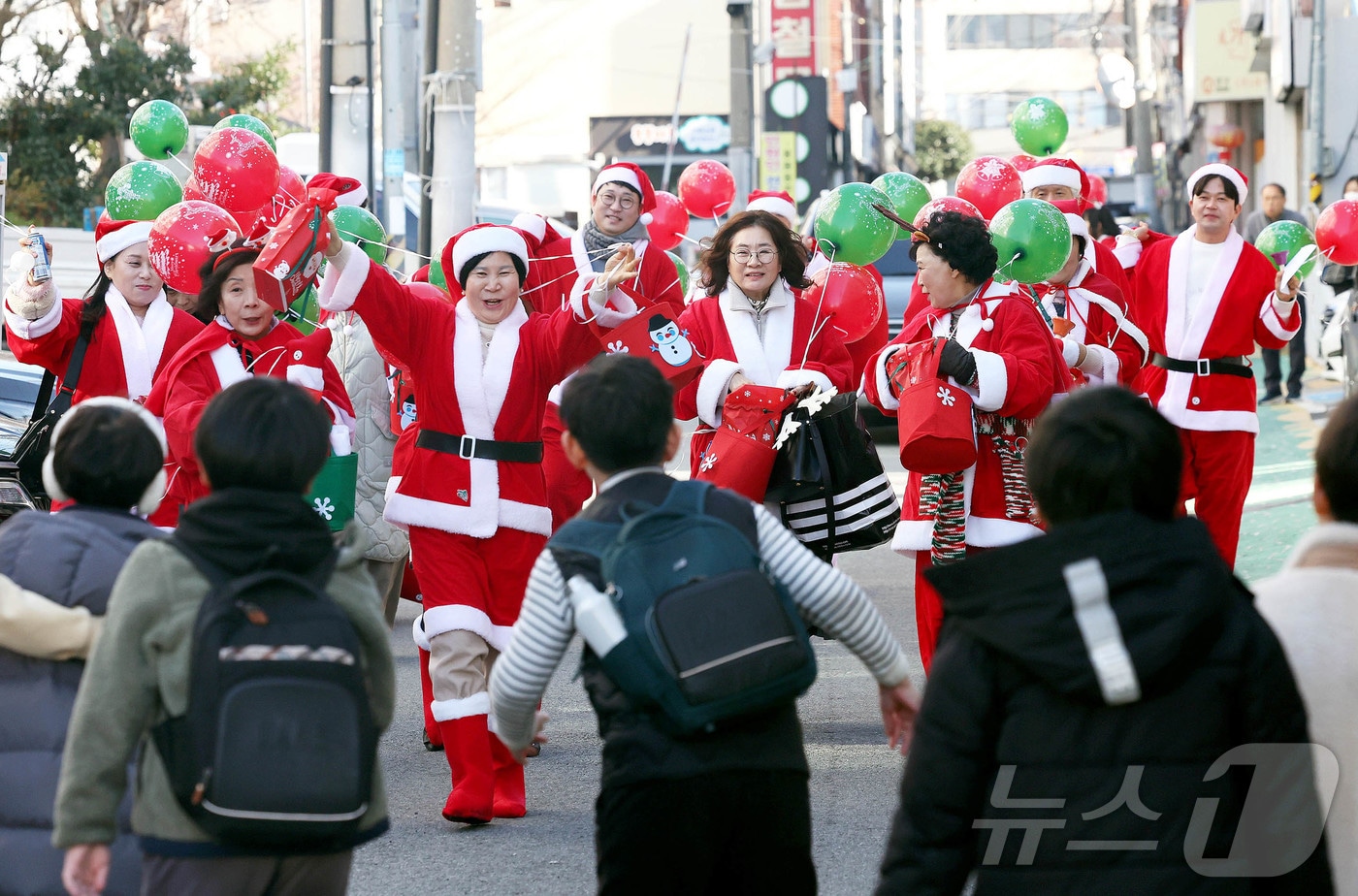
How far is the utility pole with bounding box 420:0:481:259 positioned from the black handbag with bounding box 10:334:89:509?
4176 millimetres

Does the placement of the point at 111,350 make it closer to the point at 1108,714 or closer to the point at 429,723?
the point at 429,723

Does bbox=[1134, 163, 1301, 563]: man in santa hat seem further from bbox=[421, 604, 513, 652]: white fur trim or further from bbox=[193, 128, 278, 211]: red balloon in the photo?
bbox=[193, 128, 278, 211]: red balloon

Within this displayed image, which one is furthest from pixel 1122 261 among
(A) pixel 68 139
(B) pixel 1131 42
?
(B) pixel 1131 42

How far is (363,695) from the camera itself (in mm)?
3008

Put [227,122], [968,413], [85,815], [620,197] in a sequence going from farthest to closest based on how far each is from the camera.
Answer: [620,197] → [227,122] → [968,413] → [85,815]

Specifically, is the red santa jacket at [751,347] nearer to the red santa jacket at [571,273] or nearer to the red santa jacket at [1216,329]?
the red santa jacket at [571,273]

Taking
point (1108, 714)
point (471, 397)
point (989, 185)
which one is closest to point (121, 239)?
point (471, 397)

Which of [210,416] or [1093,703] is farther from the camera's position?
[210,416]

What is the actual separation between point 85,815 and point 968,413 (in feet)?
11.1

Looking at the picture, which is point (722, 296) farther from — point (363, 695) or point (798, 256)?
point (363, 695)

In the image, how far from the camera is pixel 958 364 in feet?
18.1

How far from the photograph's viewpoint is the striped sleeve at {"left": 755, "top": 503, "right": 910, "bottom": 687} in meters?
3.32

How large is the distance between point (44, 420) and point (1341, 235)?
5831 mm

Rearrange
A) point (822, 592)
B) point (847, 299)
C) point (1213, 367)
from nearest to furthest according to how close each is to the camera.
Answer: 1. point (822, 592)
2. point (847, 299)
3. point (1213, 367)
